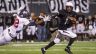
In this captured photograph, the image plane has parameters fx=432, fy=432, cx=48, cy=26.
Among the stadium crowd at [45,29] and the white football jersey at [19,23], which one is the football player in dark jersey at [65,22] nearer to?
the white football jersey at [19,23]

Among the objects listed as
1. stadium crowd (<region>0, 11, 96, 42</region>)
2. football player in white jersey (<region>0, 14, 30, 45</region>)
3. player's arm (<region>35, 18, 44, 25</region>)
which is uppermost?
football player in white jersey (<region>0, 14, 30, 45</region>)

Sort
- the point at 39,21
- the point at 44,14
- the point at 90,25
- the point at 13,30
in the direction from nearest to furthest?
the point at 13,30, the point at 39,21, the point at 44,14, the point at 90,25

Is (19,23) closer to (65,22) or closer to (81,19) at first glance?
(65,22)

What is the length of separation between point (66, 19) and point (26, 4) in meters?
8.05

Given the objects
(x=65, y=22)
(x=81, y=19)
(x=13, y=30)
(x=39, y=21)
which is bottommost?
(x=81, y=19)

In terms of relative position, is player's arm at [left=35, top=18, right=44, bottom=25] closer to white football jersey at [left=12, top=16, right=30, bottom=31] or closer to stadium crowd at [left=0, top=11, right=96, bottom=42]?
stadium crowd at [left=0, top=11, right=96, bottom=42]

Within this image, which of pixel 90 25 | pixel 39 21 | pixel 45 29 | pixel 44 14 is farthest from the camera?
pixel 90 25

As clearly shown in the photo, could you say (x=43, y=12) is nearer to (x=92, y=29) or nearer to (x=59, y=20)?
(x=92, y=29)

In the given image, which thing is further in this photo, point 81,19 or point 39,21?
point 81,19

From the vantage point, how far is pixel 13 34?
44.2 ft

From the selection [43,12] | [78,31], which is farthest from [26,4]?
[78,31]

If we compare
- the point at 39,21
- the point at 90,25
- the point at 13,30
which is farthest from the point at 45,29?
the point at 13,30

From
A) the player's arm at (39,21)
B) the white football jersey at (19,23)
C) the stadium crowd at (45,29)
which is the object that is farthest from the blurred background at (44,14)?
the white football jersey at (19,23)

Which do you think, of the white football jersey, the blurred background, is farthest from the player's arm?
the white football jersey
